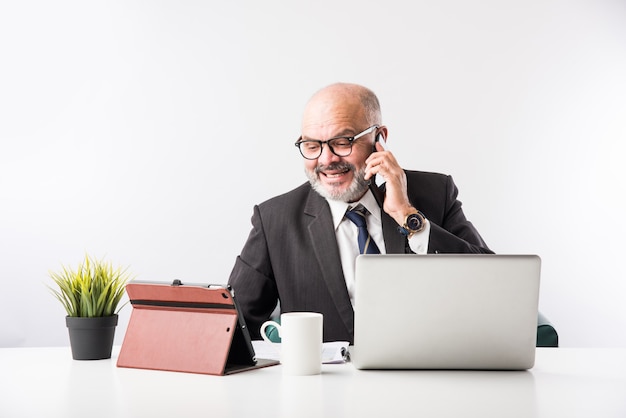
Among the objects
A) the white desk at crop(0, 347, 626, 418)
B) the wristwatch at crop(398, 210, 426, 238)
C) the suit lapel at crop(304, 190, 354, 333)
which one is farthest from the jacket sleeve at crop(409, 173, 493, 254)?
the white desk at crop(0, 347, 626, 418)

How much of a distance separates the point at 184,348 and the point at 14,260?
110 inches

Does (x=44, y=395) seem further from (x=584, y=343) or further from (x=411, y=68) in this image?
(x=584, y=343)

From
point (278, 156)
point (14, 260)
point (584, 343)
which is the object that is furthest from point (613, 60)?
point (14, 260)

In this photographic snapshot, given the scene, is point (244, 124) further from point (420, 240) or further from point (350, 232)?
point (420, 240)

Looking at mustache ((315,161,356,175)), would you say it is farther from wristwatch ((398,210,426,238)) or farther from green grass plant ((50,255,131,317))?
green grass plant ((50,255,131,317))

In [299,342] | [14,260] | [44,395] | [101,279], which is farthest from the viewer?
[14,260]

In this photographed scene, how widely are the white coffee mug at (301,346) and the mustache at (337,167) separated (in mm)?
1149

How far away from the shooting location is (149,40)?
406cm

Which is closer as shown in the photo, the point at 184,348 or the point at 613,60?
the point at 184,348

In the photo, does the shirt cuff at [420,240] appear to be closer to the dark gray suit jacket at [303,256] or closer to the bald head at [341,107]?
the dark gray suit jacket at [303,256]

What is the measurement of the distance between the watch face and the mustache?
322 millimetres

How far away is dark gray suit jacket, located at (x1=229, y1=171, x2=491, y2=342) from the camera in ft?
8.43

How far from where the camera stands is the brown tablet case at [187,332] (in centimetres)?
156

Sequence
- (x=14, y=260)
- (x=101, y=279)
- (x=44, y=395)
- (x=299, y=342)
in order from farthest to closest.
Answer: (x=14, y=260) → (x=101, y=279) → (x=299, y=342) → (x=44, y=395)
